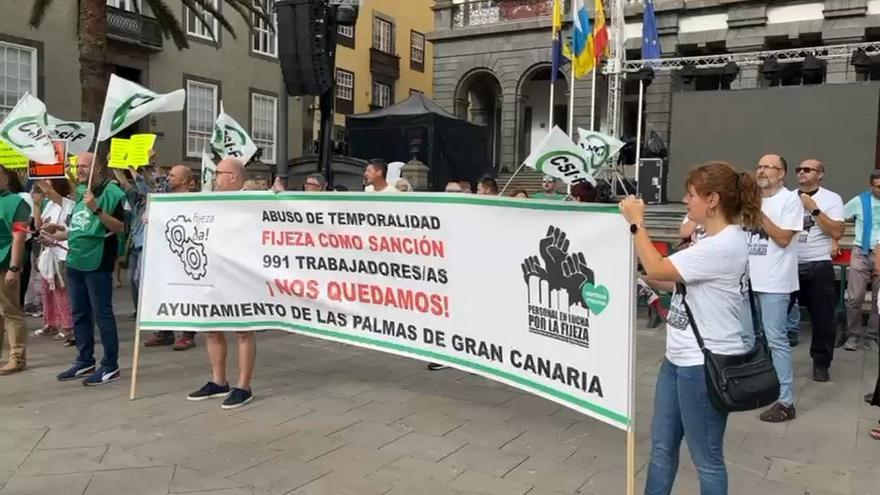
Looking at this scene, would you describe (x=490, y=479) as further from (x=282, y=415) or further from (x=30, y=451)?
(x=30, y=451)

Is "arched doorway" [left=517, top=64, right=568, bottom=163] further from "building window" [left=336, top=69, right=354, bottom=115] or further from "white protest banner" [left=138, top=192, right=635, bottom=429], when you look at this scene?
"white protest banner" [left=138, top=192, right=635, bottom=429]

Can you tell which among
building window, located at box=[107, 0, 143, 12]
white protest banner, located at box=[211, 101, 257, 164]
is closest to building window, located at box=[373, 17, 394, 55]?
building window, located at box=[107, 0, 143, 12]

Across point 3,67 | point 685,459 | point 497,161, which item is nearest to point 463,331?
point 685,459

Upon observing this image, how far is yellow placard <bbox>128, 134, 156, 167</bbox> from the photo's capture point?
819 cm

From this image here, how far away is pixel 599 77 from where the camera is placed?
2583cm

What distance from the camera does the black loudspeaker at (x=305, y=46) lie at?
7.34 m

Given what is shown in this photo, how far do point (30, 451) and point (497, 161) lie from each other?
2714cm

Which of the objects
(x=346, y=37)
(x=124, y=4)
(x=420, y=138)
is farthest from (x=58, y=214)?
(x=346, y=37)

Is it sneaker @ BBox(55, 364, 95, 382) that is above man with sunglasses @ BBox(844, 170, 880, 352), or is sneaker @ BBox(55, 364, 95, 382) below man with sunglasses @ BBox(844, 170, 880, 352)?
below

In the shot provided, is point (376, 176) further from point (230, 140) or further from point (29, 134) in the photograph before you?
point (29, 134)

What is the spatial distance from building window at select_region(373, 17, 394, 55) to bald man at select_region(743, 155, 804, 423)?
35.0m

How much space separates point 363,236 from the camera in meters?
4.89

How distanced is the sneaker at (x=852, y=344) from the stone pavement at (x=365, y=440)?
168 cm

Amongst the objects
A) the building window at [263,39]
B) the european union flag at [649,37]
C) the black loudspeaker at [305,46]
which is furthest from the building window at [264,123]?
the black loudspeaker at [305,46]
